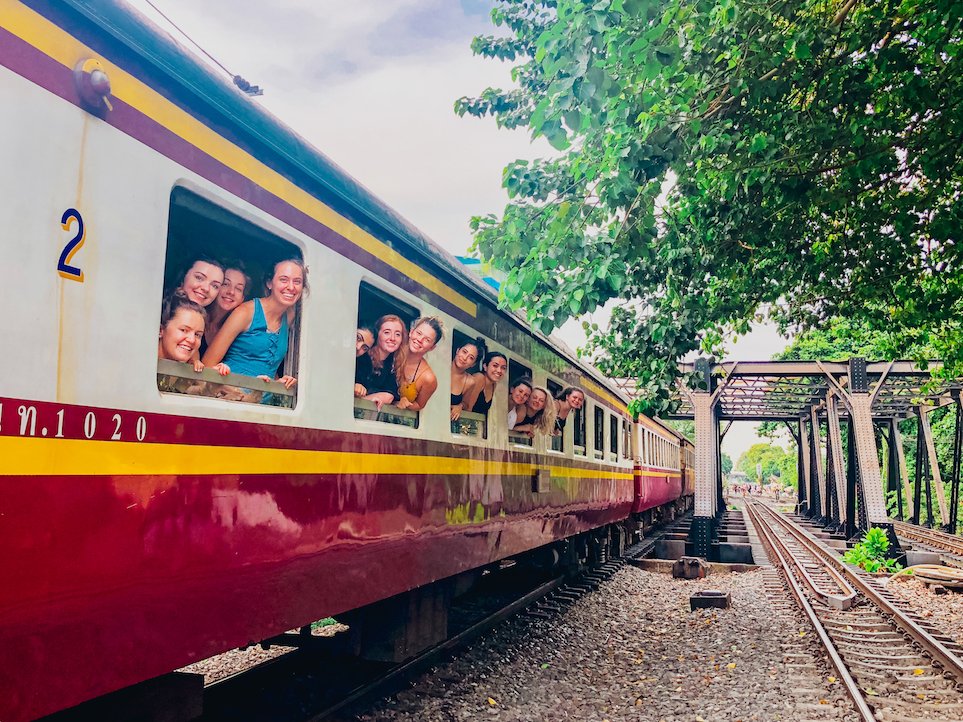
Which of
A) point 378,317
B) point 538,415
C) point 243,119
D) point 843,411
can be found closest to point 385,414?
point 378,317

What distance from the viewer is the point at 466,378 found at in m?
5.63

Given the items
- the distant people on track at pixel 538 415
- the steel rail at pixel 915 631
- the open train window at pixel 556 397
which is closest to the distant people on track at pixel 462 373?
the distant people on track at pixel 538 415

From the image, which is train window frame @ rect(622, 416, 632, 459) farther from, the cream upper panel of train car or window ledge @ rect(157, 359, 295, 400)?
the cream upper panel of train car

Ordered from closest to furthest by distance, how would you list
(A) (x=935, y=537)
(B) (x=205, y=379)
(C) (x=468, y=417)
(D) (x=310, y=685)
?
(B) (x=205, y=379) < (D) (x=310, y=685) < (C) (x=468, y=417) < (A) (x=935, y=537)

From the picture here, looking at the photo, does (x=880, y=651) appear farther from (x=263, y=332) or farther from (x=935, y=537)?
(x=935, y=537)

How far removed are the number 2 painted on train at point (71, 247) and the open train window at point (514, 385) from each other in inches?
177

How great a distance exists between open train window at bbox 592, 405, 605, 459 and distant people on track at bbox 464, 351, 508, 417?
170 inches

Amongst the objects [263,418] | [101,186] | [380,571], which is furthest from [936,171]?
[101,186]

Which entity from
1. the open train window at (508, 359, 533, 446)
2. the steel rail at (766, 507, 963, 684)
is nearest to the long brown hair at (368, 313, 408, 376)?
the open train window at (508, 359, 533, 446)

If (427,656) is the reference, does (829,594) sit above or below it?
below

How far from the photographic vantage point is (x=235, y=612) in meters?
3.06

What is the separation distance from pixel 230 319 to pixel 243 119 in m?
0.81

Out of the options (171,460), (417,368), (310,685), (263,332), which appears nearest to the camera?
(171,460)

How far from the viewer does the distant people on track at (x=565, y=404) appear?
8.20 meters
